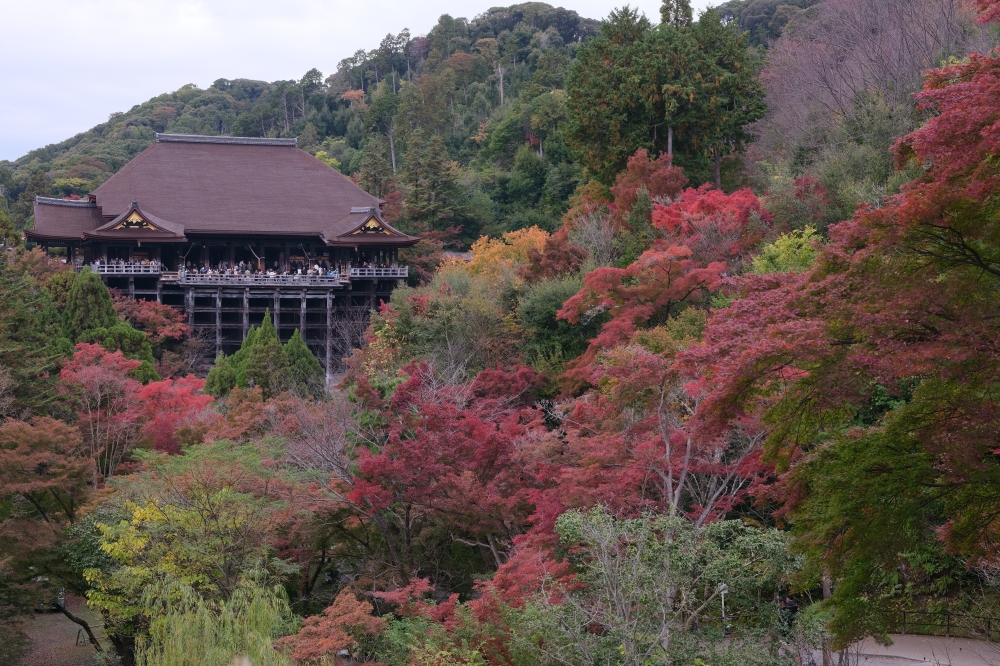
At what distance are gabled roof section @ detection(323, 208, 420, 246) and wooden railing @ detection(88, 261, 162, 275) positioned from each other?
6785 mm

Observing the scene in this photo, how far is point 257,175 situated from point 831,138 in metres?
27.9

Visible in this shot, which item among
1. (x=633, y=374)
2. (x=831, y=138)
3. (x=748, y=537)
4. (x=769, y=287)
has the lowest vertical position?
(x=748, y=537)

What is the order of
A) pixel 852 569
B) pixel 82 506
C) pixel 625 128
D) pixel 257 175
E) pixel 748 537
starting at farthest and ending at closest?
pixel 257 175, pixel 625 128, pixel 82 506, pixel 748 537, pixel 852 569

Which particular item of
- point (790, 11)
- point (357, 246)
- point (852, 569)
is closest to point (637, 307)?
point (852, 569)

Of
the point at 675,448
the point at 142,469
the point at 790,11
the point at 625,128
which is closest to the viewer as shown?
the point at 675,448

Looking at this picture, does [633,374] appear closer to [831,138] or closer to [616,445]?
[616,445]

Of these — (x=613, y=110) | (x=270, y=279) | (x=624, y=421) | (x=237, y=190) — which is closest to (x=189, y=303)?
(x=270, y=279)

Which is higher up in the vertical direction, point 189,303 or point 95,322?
point 95,322

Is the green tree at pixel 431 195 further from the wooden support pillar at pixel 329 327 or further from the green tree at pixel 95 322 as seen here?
the green tree at pixel 95 322

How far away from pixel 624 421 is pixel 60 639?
1198cm

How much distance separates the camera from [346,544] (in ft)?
50.1

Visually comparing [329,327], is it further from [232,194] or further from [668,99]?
[668,99]

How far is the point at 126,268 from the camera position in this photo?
37.6 meters

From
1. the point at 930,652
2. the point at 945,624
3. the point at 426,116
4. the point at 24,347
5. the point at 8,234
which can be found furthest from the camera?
the point at 426,116
